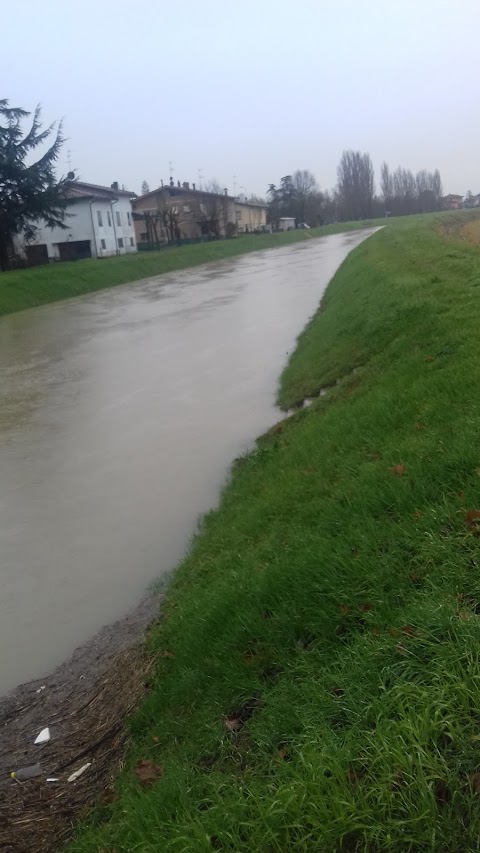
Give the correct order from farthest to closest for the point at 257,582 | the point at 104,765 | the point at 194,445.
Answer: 1. the point at 194,445
2. the point at 257,582
3. the point at 104,765

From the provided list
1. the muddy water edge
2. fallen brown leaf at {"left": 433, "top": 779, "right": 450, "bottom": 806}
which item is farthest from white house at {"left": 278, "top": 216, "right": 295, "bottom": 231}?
fallen brown leaf at {"left": 433, "top": 779, "right": 450, "bottom": 806}

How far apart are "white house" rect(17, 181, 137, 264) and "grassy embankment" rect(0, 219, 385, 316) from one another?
209 inches

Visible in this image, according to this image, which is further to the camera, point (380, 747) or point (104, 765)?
point (104, 765)

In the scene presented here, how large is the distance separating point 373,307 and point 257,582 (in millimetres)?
9492

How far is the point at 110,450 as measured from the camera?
35.3 feet

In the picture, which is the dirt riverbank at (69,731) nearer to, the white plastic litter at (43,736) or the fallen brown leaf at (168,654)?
the white plastic litter at (43,736)

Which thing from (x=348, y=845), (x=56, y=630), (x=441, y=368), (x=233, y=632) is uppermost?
(x=441, y=368)

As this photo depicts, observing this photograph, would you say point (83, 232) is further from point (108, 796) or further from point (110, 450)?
point (108, 796)

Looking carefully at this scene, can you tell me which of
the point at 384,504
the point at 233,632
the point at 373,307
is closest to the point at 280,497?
the point at 384,504

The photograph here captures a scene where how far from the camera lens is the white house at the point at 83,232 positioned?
5325 cm

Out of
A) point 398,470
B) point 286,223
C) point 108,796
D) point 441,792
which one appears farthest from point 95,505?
point 286,223

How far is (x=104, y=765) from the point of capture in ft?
13.2

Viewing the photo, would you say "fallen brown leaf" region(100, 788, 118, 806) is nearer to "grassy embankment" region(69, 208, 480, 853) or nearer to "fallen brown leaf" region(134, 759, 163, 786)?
"grassy embankment" region(69, 208, 480, 853)

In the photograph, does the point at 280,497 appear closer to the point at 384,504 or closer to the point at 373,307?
the point at 384,504
